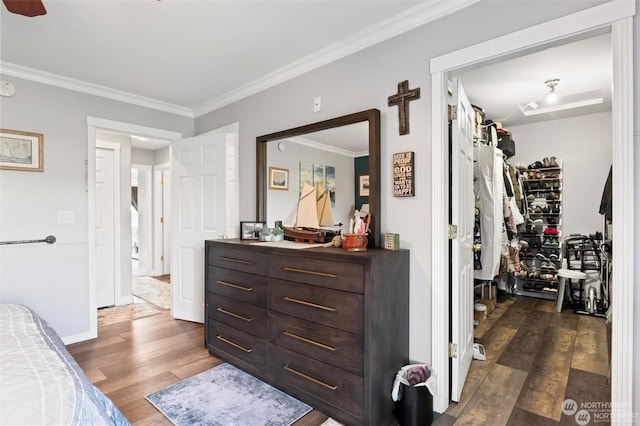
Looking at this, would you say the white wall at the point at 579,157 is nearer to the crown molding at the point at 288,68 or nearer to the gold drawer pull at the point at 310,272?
the crown molding at the point at 288,68

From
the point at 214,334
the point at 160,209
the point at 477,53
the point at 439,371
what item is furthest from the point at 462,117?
the point at 160,209

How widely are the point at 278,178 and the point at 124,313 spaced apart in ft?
8.92

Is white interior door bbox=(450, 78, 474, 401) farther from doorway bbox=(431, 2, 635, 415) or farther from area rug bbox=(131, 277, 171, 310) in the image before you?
area rug bbox=(131, 277, 171, 310)

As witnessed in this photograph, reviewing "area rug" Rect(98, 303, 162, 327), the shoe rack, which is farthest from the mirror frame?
the shoe rack

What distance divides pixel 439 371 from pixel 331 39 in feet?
7.64

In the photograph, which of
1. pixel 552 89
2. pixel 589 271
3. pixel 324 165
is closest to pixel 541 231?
pixel 589 271

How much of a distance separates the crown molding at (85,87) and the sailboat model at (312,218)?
6.98 feet

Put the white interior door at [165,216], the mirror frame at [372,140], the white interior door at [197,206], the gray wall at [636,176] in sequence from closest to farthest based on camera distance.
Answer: the gray wall at [636,176]
the mirror frame at [372,140]
the white interior door at [197,206]
the white interior door at [165,216]

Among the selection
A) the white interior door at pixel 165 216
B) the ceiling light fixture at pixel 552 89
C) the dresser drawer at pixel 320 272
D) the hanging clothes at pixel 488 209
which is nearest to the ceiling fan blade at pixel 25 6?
the dresser drawer at pixel 320 272

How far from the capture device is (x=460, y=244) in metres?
2.08

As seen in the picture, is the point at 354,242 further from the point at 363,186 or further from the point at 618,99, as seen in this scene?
the point at 618,99

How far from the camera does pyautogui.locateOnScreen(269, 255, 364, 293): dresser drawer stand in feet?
5.75

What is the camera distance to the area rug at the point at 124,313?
3645 mm

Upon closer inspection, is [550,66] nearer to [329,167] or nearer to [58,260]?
[329,167]
